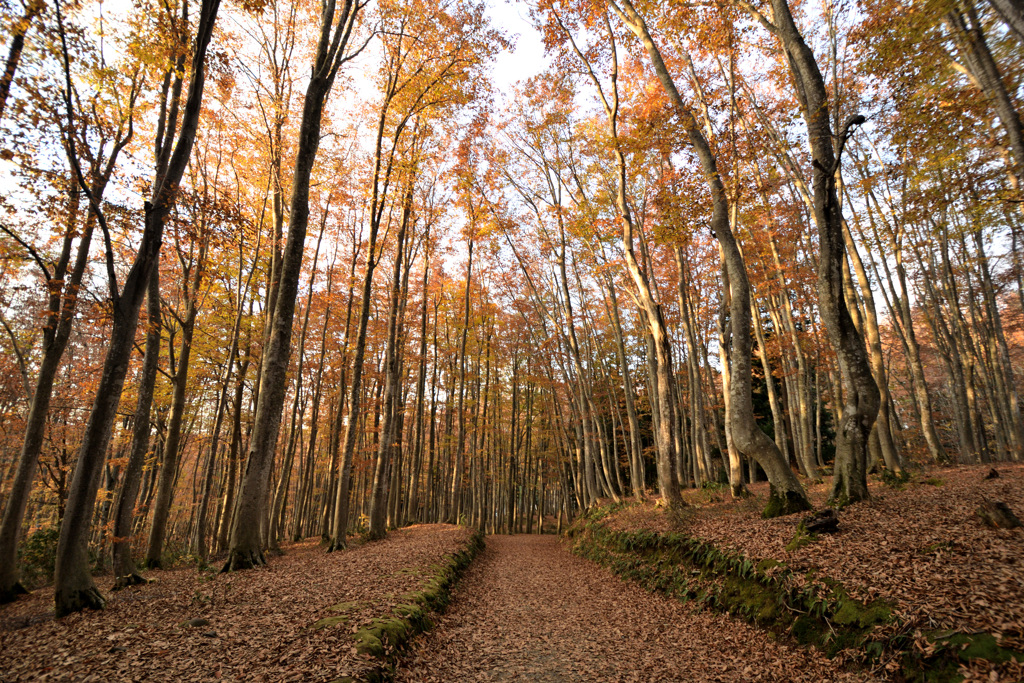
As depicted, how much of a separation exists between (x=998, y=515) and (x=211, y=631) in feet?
27.5

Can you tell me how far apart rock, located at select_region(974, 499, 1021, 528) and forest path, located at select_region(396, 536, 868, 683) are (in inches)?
105

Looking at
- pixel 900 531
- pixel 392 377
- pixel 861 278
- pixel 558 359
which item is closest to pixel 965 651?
pixel 900 531

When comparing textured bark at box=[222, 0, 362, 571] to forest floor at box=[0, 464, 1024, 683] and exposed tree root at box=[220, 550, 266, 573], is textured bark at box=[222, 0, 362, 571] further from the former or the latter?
forest floor at box=[0, 464, 1024, 683]

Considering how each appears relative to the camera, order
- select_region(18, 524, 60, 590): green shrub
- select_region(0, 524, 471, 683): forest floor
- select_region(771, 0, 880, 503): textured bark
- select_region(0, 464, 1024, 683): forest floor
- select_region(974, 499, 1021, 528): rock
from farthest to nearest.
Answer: select_region(18, 524, 60, 590): green shrub < select_region(771, 0, 880, 503): textured bark < select_region(974, 499, 1021, 528): rock < select_region(0, 464, 1024, 683): forest floor < select_region(0, 524, 471, 683): forest floor

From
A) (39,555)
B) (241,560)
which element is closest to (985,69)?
(241,560)

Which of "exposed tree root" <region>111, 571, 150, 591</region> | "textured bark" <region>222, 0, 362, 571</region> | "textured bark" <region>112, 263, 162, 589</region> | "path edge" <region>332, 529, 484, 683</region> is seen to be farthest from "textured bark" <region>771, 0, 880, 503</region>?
"exposed tree root" <region>111, 571, 150, 591</region>

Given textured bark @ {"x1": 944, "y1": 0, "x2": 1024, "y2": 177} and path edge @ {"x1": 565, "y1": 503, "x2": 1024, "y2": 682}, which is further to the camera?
textured bark @ {"x1": 944, "y1": 0, "x2": 1024, "y2": 177}

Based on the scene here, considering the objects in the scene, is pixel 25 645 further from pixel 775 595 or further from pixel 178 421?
pixel 775 595

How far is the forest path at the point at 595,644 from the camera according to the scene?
4359 mm

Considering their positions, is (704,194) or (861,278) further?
(861,278)

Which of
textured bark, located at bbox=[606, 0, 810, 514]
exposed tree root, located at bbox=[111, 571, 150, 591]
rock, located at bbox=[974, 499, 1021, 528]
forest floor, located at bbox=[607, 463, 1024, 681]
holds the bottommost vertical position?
exposed tree root, located at bbox=[111, 571, 150, 591]

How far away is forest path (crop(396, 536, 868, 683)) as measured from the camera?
4.36 meters

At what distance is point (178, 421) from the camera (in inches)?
401

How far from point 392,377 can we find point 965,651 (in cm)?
1275
